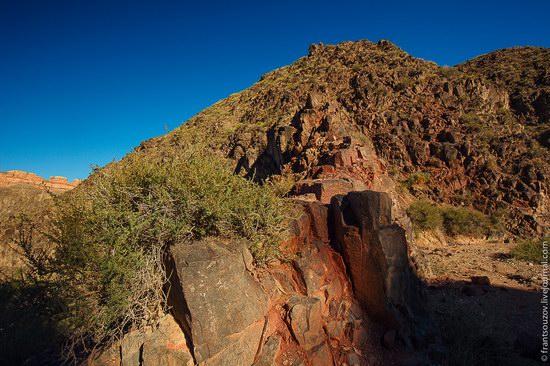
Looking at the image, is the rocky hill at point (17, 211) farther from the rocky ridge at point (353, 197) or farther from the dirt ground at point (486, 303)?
the dirt ground at point (486, 303)

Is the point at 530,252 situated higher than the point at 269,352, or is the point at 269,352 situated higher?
the point at 269,352

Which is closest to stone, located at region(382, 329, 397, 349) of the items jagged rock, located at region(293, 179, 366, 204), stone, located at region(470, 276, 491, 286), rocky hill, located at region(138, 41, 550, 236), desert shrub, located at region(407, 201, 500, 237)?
jagged rock, located at region(293, 179, 366, 204)

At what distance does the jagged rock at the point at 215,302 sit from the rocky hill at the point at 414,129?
659cm

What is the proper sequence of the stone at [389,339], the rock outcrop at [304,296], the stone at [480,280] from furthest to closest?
the stone at [480,280] < the stone at [389,339] < the rock outcrop at [304,296]

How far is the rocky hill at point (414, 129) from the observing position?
16.9 meters

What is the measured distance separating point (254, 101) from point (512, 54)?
89.6 ft

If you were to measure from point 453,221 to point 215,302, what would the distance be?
655 inches

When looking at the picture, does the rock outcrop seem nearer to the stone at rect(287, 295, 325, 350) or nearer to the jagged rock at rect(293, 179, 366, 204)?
the stone at rect(287, 295, 325, 350)

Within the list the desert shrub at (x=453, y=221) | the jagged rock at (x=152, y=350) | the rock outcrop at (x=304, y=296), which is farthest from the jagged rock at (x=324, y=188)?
the desert shrub at (x=453, y=221)

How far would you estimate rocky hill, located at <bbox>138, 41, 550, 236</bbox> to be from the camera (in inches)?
665

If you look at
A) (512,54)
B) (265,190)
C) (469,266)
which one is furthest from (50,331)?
(512,54)

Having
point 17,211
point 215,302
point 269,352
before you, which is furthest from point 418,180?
point 17,211

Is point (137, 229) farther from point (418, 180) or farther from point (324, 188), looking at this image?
point (418, 180)

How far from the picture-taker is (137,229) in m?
4.41
